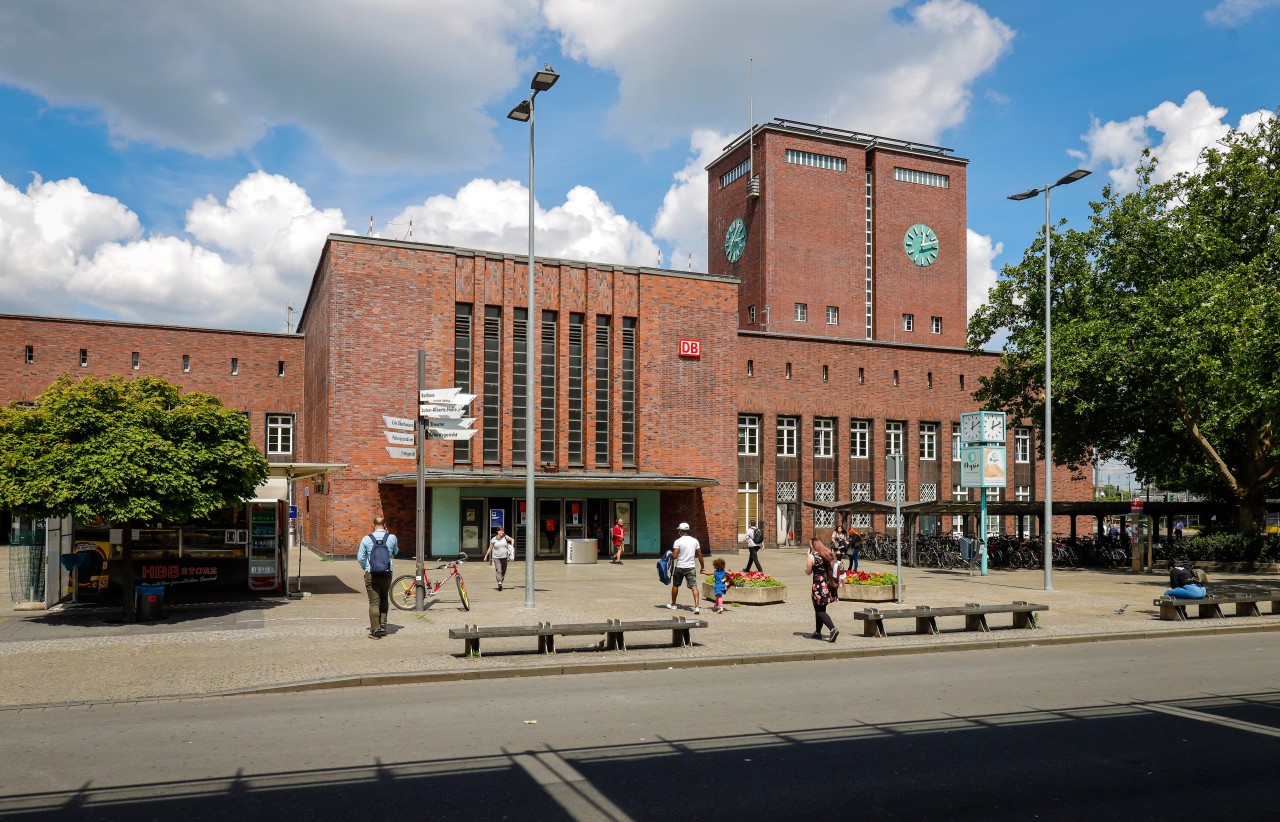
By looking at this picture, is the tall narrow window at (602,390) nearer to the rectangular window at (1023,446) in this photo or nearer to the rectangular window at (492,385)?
the rectangular window at (492,385)

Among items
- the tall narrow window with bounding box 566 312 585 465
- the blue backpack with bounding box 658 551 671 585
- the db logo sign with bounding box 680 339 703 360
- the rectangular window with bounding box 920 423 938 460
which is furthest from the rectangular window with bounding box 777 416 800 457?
the blue backpack with bounding box 658 551 671 585

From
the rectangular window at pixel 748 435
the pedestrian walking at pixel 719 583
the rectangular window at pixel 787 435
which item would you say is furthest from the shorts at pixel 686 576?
the rectangular window at pixel 787 435

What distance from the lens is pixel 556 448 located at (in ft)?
122

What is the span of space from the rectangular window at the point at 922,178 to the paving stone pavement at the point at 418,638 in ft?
135

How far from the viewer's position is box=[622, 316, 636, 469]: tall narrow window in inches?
1506

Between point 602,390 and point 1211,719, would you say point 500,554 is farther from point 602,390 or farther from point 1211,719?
point 1211,719

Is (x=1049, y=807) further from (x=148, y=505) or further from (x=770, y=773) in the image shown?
(x=148, y=505)

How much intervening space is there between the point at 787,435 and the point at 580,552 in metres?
15.0

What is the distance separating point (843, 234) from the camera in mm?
59719

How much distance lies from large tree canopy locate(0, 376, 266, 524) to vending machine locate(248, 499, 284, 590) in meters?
3.32

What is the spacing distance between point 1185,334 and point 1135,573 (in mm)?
7527

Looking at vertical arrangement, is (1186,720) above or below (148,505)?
below

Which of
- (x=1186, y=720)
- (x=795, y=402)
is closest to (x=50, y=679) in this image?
(x=1186, y=720)

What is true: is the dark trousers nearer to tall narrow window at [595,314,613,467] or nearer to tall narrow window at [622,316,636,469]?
tall narrow window at [595,314,613,467]
